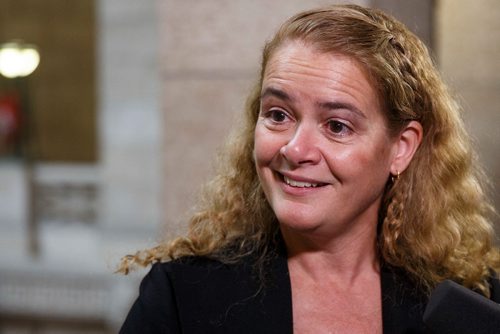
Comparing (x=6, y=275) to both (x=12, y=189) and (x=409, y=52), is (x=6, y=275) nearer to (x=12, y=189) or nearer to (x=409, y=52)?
(x=12, y=189)

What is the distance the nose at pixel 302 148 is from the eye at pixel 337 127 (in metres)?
0.04

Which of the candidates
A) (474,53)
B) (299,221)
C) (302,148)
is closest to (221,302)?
(299,221)

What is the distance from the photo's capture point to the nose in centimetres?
210

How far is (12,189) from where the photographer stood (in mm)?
11742

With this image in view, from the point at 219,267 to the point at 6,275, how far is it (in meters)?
8.46

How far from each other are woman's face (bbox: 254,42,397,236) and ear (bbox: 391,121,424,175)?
98mm

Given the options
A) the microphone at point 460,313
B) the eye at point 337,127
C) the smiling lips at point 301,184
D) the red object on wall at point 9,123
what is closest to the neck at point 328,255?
the smiling lips at point 301,184

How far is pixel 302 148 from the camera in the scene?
2.10 m

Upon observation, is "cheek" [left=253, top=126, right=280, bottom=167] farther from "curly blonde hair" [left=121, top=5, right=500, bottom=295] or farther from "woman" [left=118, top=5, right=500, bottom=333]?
"curly blonde hair" [left=121, top=5, right=500, bottom=295]

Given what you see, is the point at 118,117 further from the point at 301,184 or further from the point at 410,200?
the point at 301,184

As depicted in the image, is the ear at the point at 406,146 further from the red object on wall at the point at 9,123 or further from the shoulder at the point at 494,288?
the red object on wall at the point at 9,123

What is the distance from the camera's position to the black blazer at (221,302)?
2205 millimetres

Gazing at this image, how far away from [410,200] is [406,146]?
0.59 feet

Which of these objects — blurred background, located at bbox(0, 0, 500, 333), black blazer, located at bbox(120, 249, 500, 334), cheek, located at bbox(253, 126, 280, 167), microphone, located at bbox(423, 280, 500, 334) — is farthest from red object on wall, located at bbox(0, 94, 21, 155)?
microphone, located at bbox(423, 280, 500, 334)
